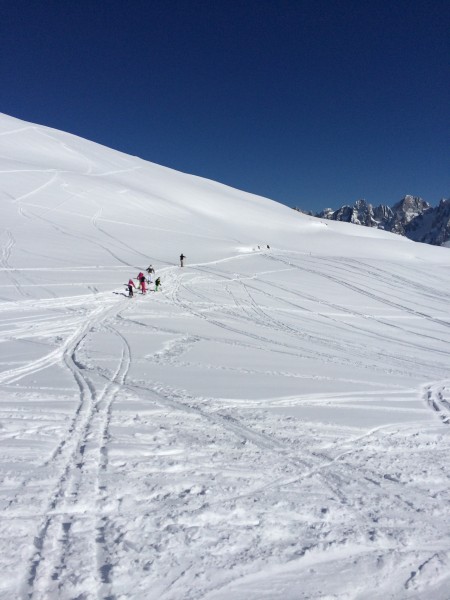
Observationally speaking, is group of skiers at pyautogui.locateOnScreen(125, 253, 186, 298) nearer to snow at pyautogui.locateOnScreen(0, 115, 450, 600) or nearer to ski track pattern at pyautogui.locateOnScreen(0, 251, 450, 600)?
snow at pyautogui.locateOnScreen(0, 115, 450, 600)

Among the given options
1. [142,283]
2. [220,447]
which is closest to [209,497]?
[220,447]

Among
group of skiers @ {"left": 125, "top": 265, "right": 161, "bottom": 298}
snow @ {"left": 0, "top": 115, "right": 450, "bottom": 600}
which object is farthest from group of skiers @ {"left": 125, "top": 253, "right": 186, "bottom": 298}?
snow @ {"left": 0, "top": 115, "right": 450, "bottom": 600}

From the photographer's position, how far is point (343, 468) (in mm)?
5188

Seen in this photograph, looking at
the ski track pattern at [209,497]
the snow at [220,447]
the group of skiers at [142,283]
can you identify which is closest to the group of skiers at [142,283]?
the group of skiers at [142,283]

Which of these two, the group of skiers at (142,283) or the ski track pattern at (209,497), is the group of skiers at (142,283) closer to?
the group of skiers at (142,283)

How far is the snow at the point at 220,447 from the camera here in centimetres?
355

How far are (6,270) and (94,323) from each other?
11.0 m

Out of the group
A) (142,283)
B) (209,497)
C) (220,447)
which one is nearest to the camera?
(209,497)

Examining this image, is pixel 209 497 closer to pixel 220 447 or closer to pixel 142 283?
pixel 220 447

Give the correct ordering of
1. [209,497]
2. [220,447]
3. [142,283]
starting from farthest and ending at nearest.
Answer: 1. [142,283]
2. [220,447]
3. [209,497]

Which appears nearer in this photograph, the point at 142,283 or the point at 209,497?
the point at 209,497

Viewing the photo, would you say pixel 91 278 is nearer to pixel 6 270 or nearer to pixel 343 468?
pixel 6 270

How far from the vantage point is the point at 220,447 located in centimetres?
558

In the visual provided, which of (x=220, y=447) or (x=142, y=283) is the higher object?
(x=142, y=283)
